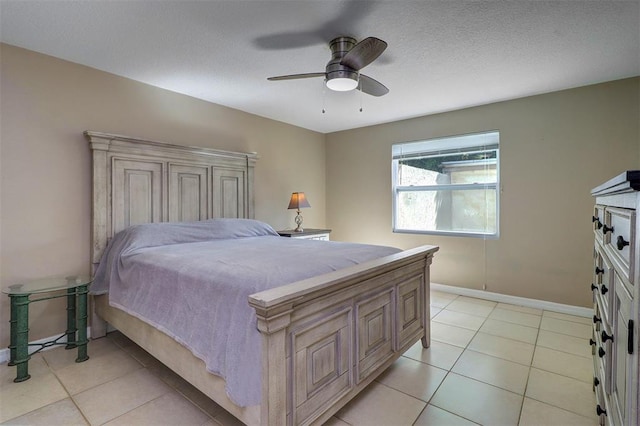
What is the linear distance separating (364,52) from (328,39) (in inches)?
18.5

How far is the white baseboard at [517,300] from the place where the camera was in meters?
3.17

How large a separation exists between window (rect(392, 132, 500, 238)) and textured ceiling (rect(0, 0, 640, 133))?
79 centimetres

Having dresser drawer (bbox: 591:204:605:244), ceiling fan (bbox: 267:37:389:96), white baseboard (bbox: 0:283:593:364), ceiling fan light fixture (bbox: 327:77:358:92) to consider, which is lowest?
white baseboard (bbox: 0:283:593:364)

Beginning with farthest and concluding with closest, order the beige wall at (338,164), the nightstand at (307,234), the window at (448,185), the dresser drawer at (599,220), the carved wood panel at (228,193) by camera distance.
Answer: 1. the nightstand at (307,234)
2. the window at (448,185)
3. the carved wood panel at (228,193)
4. the beige wall at (338,164)
5. the dresser drawer at (599,220)

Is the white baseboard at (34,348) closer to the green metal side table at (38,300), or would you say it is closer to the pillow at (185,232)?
the green metal side table at (38,300)

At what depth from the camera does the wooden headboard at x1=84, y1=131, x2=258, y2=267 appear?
2.67 metres

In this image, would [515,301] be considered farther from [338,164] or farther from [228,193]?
[228,193]

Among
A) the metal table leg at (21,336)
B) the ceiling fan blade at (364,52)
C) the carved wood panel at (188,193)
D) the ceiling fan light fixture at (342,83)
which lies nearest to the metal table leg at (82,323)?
the metal table leg at (21,336)

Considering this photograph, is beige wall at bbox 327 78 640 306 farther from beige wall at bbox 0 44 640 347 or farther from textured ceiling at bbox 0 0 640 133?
textured ceiling at bbox 0 0 640 133

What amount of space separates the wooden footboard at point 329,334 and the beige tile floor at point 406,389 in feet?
0.75

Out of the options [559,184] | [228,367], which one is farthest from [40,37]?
[559,184]

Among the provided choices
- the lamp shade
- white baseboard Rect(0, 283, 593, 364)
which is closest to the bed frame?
the lamp shade

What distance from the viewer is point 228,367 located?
1.37 m

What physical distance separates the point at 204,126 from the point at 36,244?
6.21 feet
